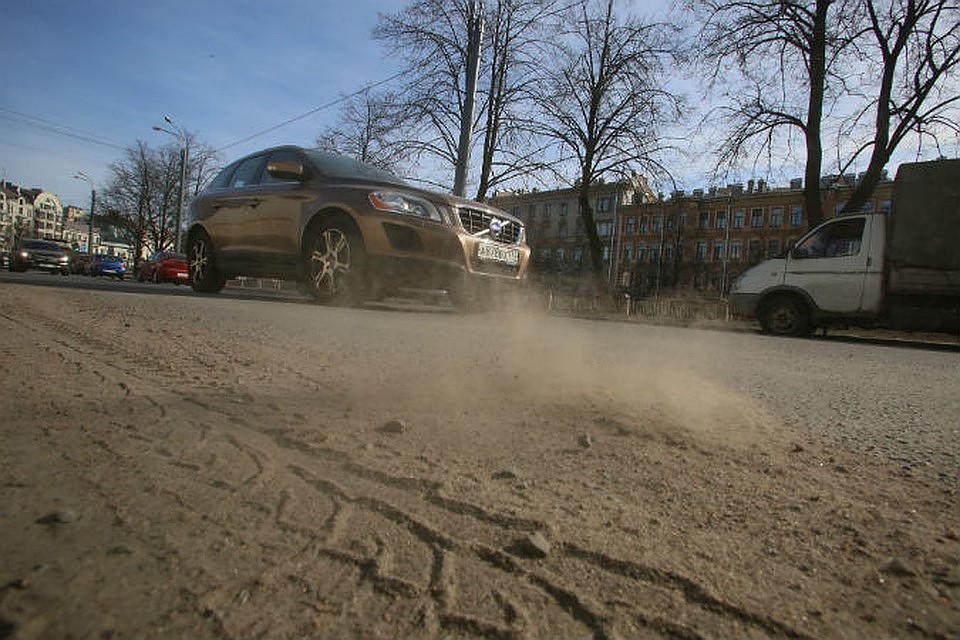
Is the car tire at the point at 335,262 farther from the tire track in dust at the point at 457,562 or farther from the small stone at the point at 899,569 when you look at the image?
the small stone at the point at 899,569

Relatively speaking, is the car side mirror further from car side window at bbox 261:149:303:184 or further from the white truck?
the white truck

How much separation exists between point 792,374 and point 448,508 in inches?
120

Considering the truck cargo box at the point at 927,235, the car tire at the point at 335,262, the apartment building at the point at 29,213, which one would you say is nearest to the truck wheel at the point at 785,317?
the truck cargo box at the point at 927,235

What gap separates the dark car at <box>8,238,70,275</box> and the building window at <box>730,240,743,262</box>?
6005 centimetres

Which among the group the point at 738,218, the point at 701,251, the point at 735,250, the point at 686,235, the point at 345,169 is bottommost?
the point at 345,169

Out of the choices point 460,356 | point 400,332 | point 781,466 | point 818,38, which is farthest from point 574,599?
point 818,38

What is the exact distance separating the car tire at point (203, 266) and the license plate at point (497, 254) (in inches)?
128

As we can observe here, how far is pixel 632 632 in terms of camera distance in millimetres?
822

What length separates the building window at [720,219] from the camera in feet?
206

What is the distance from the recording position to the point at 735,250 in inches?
2438

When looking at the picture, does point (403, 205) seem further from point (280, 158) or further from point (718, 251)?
point (718, 251)

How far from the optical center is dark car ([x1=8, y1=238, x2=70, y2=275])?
75.3 ft

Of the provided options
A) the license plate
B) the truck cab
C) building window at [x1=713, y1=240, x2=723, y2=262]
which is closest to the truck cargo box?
the truck cab

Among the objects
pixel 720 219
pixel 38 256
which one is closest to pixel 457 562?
pixel 38 256
